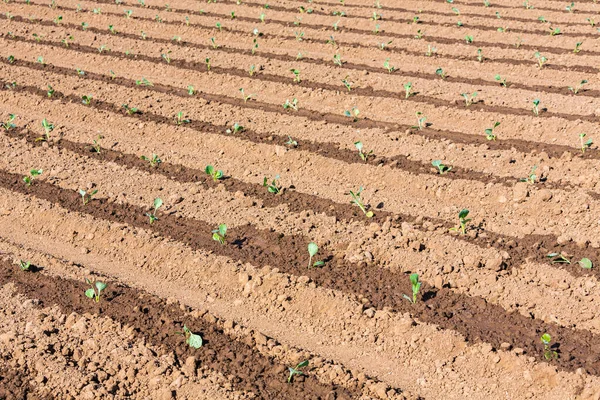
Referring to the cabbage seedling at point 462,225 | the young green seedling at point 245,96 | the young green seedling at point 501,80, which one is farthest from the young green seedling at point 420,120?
the young green seedling at point 245,96

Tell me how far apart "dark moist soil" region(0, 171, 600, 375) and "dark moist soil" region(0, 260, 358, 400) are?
2.53ft

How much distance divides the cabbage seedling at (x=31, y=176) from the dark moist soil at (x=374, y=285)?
143mm

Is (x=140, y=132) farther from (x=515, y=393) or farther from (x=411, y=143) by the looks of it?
(x=515, y=393)

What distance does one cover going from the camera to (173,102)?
25.2 feet

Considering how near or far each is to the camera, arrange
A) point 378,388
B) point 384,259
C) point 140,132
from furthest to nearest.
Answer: point 140,132
point 384,259
point 378,388

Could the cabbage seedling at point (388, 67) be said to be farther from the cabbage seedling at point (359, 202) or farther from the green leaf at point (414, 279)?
the green leaf at point (414, 279)

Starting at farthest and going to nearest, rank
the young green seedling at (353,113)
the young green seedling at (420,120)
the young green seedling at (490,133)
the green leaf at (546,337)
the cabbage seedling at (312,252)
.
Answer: the young green seedling at (353,113), the young green seedling at (420,120), the young green seedling at (490,133), the cabbage seedling at (312,252), the green leaf at (546,337)

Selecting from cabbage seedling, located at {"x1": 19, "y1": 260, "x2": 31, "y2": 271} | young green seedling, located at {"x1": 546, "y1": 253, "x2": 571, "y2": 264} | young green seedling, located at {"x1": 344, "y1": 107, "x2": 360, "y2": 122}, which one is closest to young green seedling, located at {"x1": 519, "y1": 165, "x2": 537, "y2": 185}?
young green seedling, located at {"x1": 546, "y1": 253, "x2": 571, "y2": 264}

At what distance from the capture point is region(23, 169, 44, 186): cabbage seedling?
5.94m

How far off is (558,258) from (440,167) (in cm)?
150

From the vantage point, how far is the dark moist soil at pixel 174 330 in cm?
368

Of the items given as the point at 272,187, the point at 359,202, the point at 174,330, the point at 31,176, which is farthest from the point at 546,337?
the point at 31,176

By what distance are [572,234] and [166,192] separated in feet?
11.4

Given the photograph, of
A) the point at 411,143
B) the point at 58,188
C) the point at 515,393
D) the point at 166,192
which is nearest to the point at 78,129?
the point at 58,188
